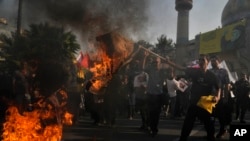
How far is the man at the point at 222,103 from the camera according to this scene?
8.64m

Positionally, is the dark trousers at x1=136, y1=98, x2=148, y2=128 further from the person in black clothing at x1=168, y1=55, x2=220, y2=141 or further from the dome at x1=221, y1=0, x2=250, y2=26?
the dome at x1=221, y1=0, x2=250, y2=26

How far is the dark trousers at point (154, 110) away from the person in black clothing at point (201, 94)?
1633 millimetres

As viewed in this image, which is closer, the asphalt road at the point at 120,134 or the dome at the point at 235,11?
the asphalt road at the point at 120,134

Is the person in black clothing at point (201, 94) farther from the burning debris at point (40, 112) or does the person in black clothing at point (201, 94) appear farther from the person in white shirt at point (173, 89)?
the person in white shirt at point (173, 89)

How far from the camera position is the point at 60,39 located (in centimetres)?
938

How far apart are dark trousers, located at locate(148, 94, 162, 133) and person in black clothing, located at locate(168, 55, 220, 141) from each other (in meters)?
1.63

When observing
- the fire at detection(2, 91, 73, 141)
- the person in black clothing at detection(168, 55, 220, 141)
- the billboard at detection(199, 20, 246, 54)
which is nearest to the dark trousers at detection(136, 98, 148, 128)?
the person in black clothing at detection(168, 55, 220, 141)

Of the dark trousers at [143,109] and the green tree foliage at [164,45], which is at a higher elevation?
the green tree foliage at [164,45]

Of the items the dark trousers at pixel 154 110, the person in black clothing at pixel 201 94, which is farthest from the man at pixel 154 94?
the person in black clothing at pixel 201 94

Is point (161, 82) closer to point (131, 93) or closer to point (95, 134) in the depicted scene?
point (95, 134)

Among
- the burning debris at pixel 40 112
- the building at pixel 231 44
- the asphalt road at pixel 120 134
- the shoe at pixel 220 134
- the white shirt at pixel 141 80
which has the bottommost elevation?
the asphalt road at pixel 120 134

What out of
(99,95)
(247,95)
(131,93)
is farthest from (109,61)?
(247,95)

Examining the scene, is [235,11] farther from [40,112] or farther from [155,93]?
[40,112]

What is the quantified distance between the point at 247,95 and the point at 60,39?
6152mm
